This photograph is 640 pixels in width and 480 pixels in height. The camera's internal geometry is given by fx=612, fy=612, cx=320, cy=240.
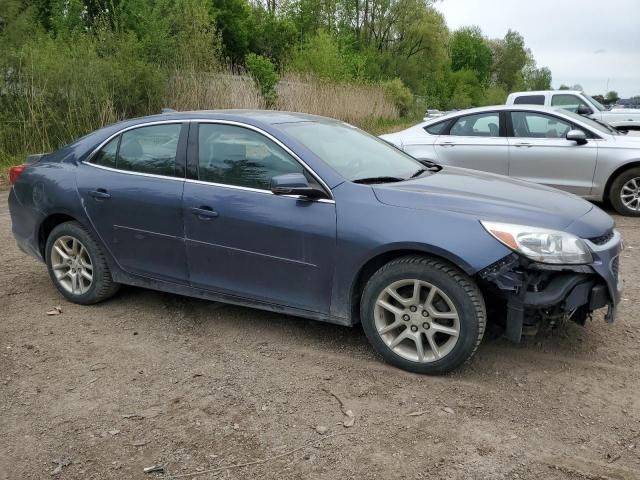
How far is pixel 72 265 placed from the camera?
4.96m

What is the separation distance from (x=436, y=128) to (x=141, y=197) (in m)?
5.85

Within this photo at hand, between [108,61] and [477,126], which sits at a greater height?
[108,61]

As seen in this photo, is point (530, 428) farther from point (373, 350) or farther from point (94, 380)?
point (94, 380)

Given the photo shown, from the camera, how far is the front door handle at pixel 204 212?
13.6 feet

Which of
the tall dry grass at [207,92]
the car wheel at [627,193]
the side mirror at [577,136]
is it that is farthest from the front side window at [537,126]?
the tall dry grass at [207,92]

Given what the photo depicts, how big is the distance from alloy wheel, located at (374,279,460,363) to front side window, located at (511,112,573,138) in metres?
5.75

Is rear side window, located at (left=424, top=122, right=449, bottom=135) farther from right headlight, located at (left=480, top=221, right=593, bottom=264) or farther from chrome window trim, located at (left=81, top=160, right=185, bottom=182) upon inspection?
right headlight, located at (left=480, top=221, right=593, bottom=264)

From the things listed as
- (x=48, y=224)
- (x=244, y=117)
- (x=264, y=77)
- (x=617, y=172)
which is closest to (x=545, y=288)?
(x=244, y=117)

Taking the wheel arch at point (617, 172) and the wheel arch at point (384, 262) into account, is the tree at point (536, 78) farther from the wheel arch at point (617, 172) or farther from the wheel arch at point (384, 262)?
the wheel arch at point (384, 262)

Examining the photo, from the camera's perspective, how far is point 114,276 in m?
4.76

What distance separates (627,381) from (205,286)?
2771mm

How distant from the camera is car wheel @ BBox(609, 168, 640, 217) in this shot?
8.20 meters

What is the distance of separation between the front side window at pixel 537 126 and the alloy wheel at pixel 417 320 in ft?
18.9

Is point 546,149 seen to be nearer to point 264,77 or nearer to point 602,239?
point 602,239
